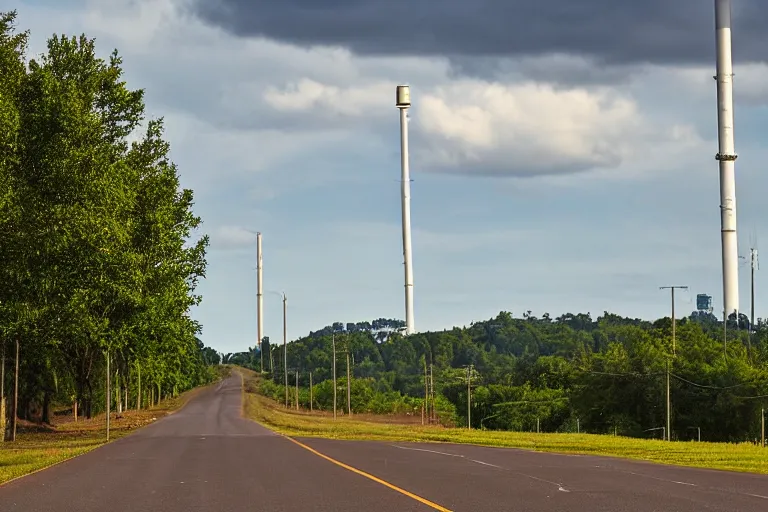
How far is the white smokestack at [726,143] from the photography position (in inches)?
4082

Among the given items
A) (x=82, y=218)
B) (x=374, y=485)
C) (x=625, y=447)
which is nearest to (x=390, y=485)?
(x=374, y=485)

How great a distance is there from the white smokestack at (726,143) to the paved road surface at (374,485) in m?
76.1

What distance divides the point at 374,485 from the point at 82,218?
17.3 meters

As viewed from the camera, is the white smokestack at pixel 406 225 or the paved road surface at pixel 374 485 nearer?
the paved road surface at pixel 374 485

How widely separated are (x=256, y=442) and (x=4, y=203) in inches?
644

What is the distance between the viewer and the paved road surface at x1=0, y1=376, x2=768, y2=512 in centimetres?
1873

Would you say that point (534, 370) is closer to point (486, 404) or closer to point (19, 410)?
point (486, 404)

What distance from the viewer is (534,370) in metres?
160

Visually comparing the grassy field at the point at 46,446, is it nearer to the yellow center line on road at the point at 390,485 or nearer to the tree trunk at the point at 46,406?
the tree trunk at the point at 46,406

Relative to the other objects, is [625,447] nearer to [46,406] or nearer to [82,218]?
[82,218]

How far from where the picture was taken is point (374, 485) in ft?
73.7

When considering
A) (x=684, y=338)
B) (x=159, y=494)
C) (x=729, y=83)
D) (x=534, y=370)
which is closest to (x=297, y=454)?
(x=159, y=494)

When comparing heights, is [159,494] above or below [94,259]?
below

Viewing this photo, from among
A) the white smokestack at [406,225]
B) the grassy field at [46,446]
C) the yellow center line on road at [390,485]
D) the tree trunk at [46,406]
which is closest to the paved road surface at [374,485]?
the yellow center line on road at [390,485]
